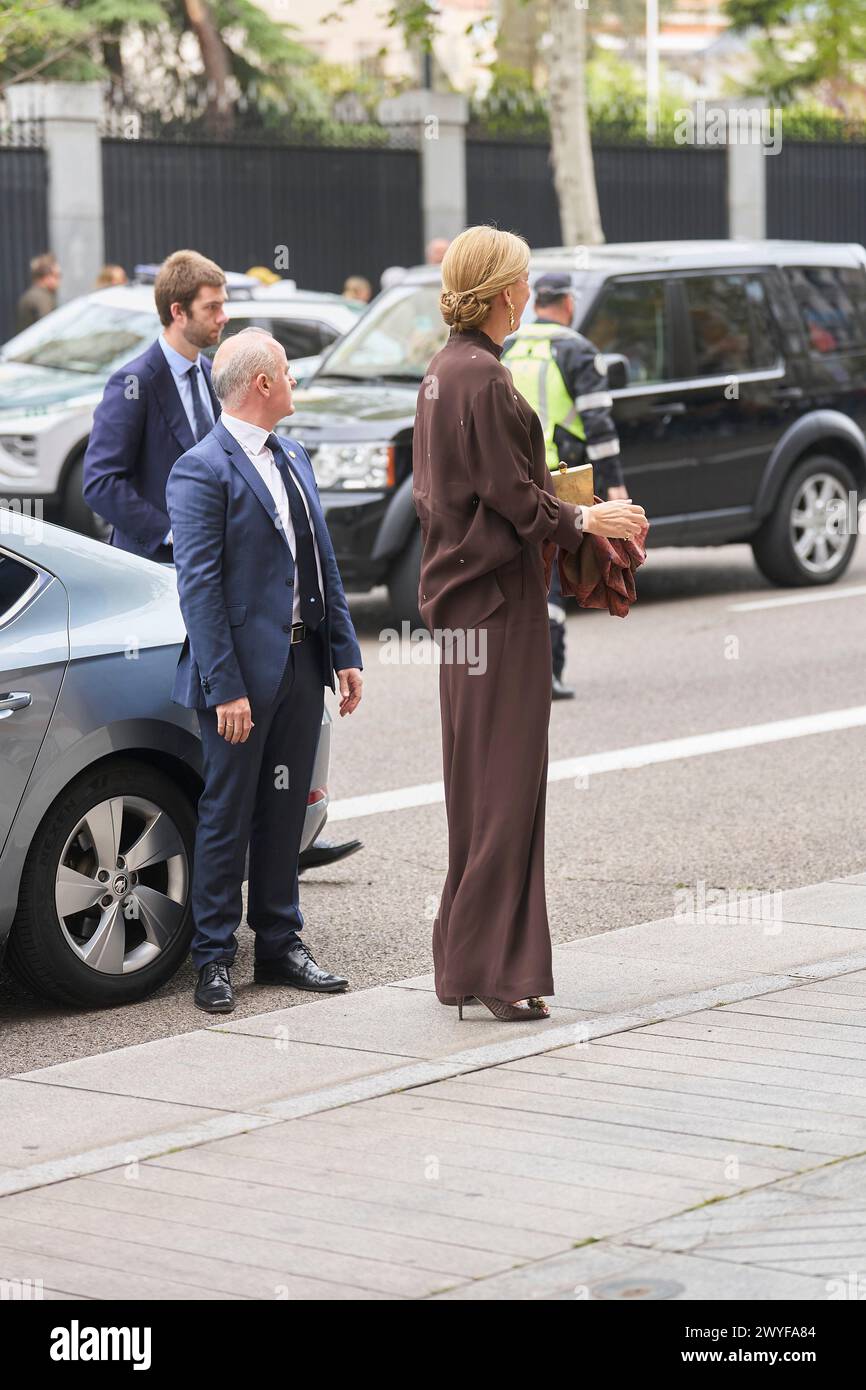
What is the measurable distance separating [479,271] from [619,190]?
25475 mm

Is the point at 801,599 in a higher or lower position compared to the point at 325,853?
lower

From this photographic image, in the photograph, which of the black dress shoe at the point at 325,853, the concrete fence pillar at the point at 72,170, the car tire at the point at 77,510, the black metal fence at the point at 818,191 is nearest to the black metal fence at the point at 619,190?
the black metal fence at the point at 818,191

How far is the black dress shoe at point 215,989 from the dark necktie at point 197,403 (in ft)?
6.77

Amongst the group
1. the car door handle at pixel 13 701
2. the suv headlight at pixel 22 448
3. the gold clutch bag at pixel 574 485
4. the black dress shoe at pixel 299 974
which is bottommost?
the black dress shoe at pixel 299 974

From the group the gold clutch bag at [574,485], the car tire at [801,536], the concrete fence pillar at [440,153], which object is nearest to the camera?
the gold clutch bag at [574,485]

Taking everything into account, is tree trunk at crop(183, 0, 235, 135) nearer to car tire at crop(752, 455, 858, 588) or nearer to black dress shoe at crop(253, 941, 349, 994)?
car tire at crop(752, 455, 858, 588)

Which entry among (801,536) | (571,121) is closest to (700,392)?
(801,536)

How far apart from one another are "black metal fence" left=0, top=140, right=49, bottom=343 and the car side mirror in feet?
41.8

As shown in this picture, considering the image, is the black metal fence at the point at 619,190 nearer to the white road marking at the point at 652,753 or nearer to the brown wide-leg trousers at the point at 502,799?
the white road marking at the point at 652,753

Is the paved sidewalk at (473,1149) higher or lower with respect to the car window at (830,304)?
lower

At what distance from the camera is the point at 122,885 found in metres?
6.00

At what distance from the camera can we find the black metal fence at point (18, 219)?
80.4 ft

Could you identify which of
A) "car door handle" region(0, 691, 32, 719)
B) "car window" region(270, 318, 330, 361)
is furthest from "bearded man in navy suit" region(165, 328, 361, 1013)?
"car window" region(270, 318, 330, 361)

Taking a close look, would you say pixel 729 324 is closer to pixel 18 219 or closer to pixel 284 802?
pixel 284 802
